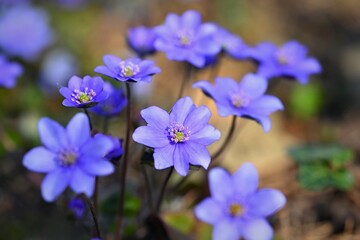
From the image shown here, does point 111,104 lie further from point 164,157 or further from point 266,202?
point 266,202

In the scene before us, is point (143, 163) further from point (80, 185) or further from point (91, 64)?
point (91, 64)

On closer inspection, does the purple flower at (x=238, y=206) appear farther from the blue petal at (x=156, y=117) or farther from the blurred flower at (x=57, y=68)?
the blurred flower at (x=57, y=68)

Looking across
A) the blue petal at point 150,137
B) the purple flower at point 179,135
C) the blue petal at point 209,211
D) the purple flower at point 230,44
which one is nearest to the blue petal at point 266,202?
the blue petal at point 209,211

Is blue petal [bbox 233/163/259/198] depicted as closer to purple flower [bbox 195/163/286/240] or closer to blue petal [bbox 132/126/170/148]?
purple flower [bbox 195/163/286/240]

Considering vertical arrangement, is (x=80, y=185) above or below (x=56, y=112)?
above

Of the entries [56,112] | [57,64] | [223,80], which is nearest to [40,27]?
[57,64]

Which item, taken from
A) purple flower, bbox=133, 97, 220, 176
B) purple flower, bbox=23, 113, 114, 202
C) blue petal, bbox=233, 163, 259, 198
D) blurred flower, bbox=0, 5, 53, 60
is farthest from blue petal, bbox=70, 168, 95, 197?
blurred flower, bbox=0, 5, 53, 60
